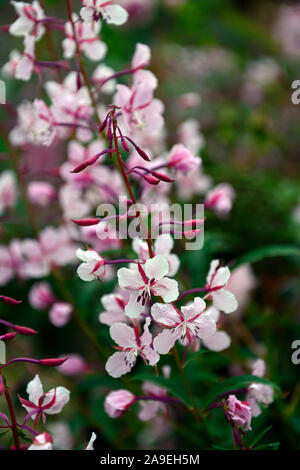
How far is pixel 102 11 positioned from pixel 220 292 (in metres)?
0.44

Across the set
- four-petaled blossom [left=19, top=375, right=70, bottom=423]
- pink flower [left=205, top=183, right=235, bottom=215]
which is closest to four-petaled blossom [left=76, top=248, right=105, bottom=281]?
four-petaled blossom [left=19, top=375, right=70, bottom=423]

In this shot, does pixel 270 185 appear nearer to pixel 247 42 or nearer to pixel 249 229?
pixel 249 229

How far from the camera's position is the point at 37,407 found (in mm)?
676

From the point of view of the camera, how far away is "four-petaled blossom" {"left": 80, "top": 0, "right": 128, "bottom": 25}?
711 millimetres

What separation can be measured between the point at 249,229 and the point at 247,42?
55.6 inches

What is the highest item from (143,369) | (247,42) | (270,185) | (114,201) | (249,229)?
(247,42)

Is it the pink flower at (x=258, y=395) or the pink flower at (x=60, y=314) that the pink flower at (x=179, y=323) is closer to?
the pink flower at (x=258, y=395)

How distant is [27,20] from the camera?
799 millimetres

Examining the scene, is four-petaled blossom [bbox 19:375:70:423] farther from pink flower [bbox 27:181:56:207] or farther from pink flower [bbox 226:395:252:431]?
pink flower [bbox 27:181:56:207]

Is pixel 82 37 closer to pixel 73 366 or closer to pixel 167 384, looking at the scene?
pixel 167 384

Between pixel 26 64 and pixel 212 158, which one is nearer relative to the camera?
pixel 26 64

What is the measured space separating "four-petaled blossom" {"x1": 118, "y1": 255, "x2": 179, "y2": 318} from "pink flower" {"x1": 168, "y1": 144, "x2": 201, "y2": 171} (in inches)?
9.7

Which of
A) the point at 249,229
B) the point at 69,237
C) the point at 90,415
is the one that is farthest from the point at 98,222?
the point at 249,229

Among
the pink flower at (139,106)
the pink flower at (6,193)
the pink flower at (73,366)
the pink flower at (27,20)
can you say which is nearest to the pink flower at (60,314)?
the pink flower at (73,366)
